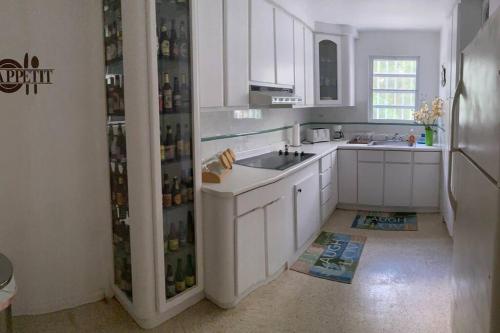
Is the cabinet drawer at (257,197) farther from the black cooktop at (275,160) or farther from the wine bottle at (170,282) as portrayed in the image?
the wine bottle at (170,282)

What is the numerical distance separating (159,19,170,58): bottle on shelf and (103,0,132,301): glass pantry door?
26 cm

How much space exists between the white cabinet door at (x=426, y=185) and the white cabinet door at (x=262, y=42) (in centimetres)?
235

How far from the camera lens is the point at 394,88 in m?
5.87

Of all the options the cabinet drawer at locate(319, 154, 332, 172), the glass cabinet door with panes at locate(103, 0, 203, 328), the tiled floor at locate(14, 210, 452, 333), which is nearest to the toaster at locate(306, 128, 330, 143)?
the cabinet drawer at locate(319, 154, 332, 172)

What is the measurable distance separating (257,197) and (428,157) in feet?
9.77

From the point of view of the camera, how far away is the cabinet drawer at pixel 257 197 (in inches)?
108

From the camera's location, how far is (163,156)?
262cm

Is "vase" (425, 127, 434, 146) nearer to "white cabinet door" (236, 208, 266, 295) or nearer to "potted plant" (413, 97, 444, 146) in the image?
"potted plant" (413, 97, 444, 146)

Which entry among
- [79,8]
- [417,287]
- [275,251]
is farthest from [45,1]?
[417,287]

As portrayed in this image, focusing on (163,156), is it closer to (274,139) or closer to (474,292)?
(474,292)

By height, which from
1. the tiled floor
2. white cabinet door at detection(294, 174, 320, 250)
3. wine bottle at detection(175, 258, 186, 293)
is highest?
white cabinet door at detection(294, 174, 320, 250)

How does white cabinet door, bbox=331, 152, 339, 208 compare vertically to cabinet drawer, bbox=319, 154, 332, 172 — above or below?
below

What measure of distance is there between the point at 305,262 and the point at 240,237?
42.0 inches

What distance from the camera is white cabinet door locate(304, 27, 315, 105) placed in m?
4.91
